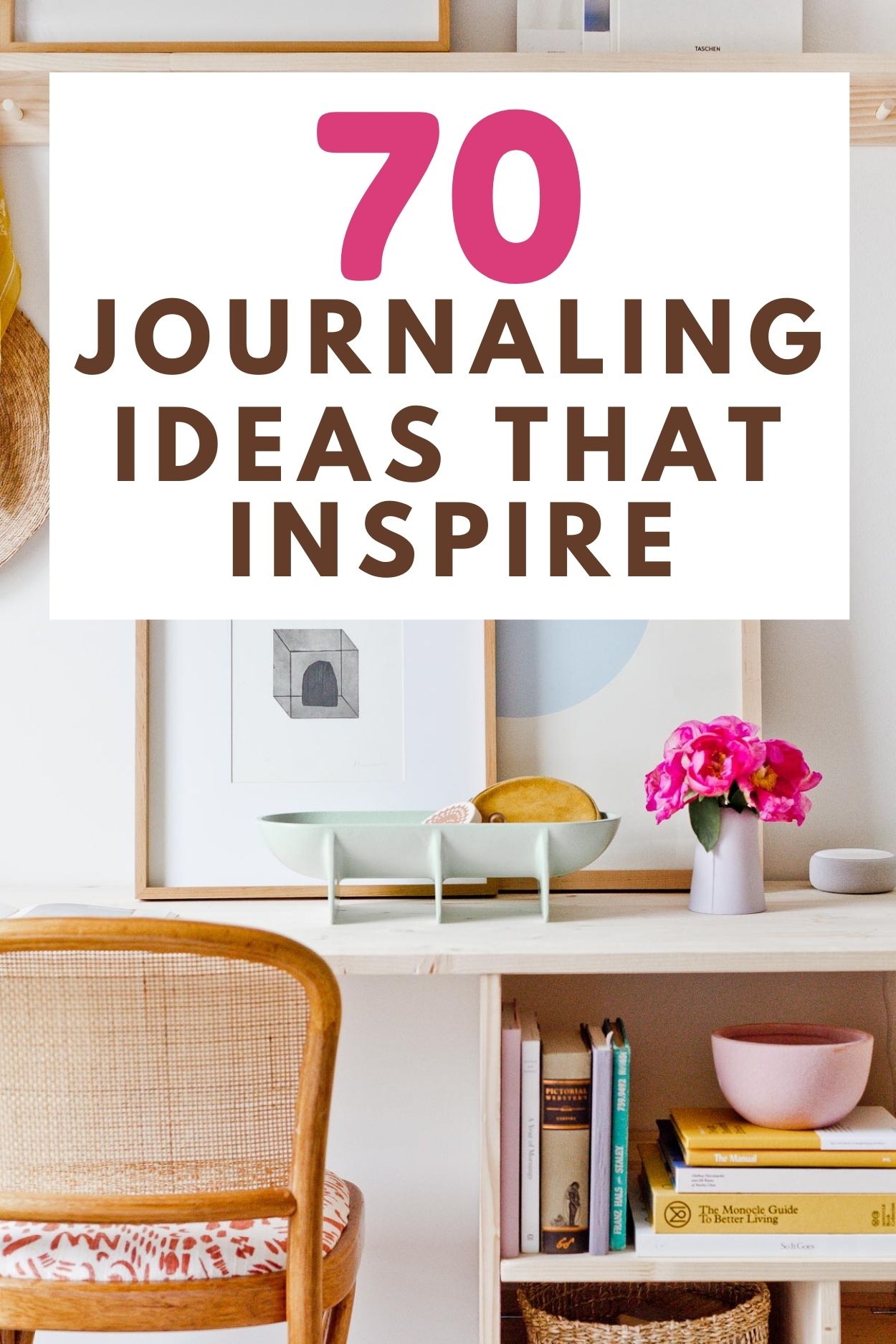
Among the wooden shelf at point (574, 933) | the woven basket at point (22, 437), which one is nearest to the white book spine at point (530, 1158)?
the wooden shelf at point (574, 933)

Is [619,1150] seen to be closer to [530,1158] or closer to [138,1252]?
[530,1158]

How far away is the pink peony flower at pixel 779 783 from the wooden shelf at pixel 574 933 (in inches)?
→ 5.1

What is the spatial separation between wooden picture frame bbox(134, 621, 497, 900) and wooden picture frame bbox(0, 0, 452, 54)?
2.77ft

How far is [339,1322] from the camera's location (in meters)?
1.24

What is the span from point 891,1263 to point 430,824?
71 cm

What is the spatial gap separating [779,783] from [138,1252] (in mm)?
934

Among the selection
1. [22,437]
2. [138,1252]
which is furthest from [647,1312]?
[22,437]

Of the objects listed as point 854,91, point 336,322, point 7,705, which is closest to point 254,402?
point 336,322

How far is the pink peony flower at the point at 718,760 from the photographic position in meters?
1.48

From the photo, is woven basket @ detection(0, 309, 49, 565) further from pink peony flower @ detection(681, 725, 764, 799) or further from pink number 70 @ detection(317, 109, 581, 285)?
pink peony flower @ detection(681, 725, 764, 799)

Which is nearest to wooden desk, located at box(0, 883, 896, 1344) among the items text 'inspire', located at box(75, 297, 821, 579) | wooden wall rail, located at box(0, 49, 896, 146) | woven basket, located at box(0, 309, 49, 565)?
text 'inspire', located at box(75, 297, 821, 579)

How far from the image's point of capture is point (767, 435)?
178 centimetres

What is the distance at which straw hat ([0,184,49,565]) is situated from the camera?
1.72m

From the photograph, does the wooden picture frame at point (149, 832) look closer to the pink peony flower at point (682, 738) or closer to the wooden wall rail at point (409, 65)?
the pink peony flower at point (682, 738)
